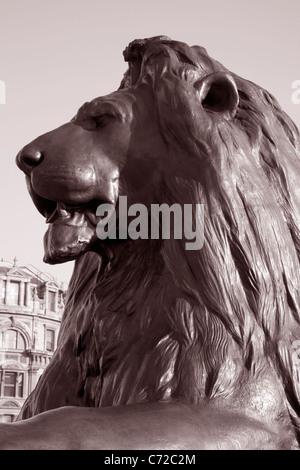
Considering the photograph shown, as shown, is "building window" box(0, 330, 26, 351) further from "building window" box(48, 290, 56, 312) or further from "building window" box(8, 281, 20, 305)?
"building window" box(48, 290, 56, 312)

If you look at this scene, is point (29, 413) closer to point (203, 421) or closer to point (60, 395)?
point (60, 395)

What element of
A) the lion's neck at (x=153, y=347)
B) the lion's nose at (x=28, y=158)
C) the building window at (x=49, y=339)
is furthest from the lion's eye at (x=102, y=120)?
the building window at (x=49, y=339)

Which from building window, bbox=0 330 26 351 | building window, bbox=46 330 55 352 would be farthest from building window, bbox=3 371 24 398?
building window, bbox=46 330 55 352

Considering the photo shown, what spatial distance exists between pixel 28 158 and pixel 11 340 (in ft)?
67.6

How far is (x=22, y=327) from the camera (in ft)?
71.7

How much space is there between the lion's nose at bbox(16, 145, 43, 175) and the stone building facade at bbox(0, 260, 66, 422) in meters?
20.0

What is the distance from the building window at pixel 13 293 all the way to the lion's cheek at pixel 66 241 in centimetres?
2040

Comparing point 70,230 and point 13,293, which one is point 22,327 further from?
point 70,230

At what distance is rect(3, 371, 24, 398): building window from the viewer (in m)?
21.3

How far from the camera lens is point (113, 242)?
1694 millimetres

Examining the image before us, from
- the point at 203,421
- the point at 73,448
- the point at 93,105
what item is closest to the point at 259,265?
the point at 203,421

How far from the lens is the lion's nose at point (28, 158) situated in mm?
1619

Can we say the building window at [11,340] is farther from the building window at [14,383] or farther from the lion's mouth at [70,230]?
the lion's mouth at [70,230]

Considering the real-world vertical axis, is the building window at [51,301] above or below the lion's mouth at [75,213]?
above
